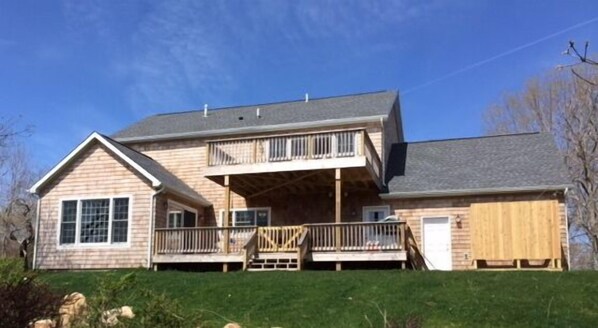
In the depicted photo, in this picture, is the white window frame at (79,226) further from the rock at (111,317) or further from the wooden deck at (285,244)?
the rock at (111,317)

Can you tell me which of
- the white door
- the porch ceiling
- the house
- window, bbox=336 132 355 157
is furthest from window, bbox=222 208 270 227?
the white door

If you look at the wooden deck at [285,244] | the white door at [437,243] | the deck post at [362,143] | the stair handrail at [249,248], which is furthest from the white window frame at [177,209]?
the white door at [437,243]

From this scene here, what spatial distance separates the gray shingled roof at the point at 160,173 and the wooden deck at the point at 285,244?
6.35 feet

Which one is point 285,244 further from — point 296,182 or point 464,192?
point 464,192

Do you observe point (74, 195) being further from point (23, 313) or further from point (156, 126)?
point (23, 313)

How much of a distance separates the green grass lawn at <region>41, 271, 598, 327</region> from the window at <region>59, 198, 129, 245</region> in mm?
4390

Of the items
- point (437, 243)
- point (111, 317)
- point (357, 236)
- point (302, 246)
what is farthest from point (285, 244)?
point (111, 317)

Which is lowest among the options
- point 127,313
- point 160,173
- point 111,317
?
point 127,313

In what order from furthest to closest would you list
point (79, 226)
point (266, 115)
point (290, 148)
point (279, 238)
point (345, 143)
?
point (266, 115)
point (79, 226)
point (290, 148)
point (345, 143)
point (279, 238)

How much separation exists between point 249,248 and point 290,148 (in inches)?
134

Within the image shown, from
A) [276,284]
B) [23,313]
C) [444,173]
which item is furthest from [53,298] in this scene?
[444,173]

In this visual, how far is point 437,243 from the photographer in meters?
20.2

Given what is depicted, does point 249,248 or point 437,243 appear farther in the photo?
point 437,243

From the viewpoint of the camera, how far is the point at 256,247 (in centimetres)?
1914
